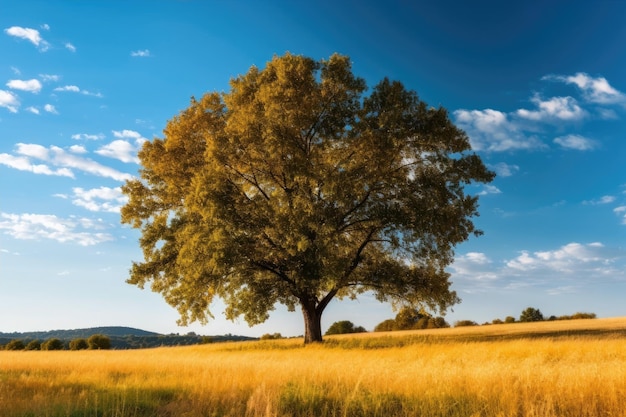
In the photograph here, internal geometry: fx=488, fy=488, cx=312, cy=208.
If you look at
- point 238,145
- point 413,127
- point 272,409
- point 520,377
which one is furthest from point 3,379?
point 413,127

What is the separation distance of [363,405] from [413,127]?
18.3m

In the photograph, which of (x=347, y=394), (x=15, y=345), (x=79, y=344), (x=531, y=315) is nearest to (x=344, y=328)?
(x=531, y=315)

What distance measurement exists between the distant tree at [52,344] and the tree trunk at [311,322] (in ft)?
106

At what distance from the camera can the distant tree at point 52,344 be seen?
155 feet

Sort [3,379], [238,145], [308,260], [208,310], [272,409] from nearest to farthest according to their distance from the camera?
[272,409] → [3,379] → [308,260] → [238,145] → [208,310]

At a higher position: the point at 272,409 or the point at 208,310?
the point at 208,310

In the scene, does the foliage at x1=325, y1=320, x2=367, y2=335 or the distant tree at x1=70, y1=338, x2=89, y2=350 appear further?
the foliage at x1=325, y1=320, x2=367, y2=335

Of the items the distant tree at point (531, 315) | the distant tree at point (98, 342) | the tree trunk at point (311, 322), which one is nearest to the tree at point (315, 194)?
the tree trunk at point (311, 322)

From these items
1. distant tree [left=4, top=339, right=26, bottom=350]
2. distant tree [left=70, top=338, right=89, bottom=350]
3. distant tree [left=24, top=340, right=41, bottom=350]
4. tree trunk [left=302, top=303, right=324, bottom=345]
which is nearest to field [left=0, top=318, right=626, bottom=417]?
tree trunk [left=302, top=303, right=324, bottom=345]

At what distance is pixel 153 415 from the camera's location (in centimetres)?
812

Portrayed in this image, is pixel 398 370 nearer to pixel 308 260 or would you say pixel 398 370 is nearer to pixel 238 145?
pixel 308 260

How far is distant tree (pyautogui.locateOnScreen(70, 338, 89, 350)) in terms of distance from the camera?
4841cm

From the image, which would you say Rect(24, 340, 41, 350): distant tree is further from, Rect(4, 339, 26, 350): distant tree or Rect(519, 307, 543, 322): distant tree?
Rect(519, 307, 543, 322): distant tree

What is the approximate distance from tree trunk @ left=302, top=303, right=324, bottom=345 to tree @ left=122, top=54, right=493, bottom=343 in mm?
261
